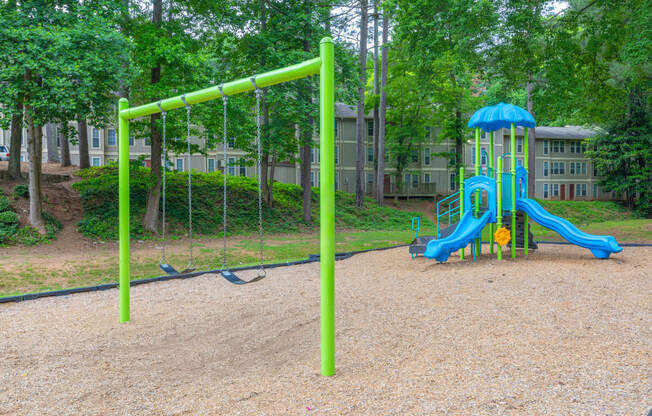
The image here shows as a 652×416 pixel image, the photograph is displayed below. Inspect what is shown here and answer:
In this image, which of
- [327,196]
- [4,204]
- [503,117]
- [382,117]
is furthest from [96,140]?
[327,196]

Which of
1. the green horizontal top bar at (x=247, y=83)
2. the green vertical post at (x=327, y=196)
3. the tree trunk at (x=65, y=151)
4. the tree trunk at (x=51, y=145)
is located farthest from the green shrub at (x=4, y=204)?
the green vertical post at (x=327, y=196)

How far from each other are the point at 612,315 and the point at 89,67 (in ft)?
42.5

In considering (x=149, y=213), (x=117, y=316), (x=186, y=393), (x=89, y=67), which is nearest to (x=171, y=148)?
(x=149, y=213)

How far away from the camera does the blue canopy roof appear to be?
10.8 meters

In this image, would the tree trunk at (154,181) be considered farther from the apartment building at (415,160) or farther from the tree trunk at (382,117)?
the tree trunk at (382,117)

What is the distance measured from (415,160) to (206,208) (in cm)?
2181

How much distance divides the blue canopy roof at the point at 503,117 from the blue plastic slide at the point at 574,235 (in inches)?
74.0

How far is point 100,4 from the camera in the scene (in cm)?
1312

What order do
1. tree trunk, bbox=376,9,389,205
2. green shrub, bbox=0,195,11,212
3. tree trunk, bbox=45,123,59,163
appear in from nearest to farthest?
green shrub, bbox=0,195,11,212, tree trunk, bbox=45,123,59,163, tree trunk, bbox=376,9,389,205

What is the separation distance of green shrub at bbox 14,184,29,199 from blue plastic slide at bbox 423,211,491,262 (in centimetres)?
1391

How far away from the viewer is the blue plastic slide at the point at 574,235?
10023 millimetres

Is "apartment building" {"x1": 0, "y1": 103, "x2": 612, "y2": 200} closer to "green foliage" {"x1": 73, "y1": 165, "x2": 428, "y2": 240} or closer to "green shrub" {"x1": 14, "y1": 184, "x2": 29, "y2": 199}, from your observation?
"green foliage" {"x1": 73, "y1": 165, "x2": 428, "y2": 240}

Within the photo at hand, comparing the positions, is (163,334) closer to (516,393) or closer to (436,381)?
(436,381)

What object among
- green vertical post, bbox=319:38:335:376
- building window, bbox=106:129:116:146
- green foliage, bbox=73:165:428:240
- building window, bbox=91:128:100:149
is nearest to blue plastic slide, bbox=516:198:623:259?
green vertical post, bbox=319:38:335:376
